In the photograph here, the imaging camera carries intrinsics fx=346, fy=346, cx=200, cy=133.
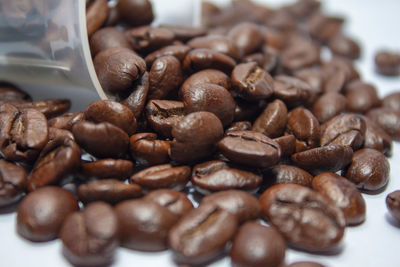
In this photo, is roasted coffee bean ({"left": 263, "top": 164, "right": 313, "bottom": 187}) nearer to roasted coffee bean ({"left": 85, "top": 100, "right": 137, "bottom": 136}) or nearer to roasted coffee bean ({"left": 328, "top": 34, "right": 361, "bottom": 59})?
roasted coffee bean ({"left": 85, "top": 100, "right": 137, "bottom": 136})

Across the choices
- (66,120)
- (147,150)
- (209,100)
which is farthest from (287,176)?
(66,120)

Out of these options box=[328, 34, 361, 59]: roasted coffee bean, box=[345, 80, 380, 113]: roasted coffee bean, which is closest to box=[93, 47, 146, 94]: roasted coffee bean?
box=[345, 80, 380, 113]: roasted coffee bean

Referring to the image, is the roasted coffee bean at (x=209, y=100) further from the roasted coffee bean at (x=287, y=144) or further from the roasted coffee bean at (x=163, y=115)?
the roasted coffee bean at (x=287, y=144)

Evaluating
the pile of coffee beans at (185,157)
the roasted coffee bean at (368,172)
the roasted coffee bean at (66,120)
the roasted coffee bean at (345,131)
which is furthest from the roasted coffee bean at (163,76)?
the roasted coffee bean at (368,172)

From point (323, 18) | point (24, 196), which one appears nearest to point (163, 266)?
point (24, 196)

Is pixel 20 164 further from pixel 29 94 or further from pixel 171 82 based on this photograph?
pixel 171 82

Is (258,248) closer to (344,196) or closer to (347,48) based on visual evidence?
(344,196)

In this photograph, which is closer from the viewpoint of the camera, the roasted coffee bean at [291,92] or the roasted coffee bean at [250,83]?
the roasted coffee bean at [250,83]
